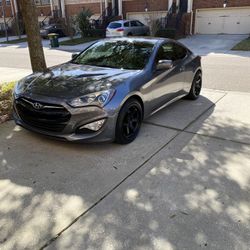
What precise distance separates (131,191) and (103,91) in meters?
1.42

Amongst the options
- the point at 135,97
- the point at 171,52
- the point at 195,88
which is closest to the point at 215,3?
the point at 195,88

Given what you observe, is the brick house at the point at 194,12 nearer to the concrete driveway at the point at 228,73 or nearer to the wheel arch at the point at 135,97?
the concrete driveway at the point at 228,73

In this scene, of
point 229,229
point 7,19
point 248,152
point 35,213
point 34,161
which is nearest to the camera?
point 229,229

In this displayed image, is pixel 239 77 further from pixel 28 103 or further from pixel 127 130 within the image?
pixel 28 103

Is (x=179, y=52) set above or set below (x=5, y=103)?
above

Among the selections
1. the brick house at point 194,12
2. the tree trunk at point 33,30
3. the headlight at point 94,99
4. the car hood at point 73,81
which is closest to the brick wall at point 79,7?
the brick house at point 194,12

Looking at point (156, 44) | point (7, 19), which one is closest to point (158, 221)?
point (156, 44)

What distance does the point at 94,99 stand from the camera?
3771 millimetres

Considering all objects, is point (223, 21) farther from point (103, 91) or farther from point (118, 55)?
point (103, 91)

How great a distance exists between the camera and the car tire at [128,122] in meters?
3.99

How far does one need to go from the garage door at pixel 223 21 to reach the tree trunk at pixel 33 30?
2050cm

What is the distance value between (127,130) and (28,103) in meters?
1.44

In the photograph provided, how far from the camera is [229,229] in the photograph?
8.54 ft

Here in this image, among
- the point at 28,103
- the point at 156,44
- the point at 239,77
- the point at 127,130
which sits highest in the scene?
the point at 156,44
